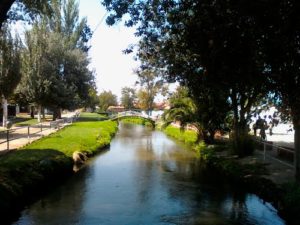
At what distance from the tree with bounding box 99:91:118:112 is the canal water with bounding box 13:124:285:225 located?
113 meters

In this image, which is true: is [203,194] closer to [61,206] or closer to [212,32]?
[61,206]

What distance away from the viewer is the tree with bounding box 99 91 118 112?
138 metres

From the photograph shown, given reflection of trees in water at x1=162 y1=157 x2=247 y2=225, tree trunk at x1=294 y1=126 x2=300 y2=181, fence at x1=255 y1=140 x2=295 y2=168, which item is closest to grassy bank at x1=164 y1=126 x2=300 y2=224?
reflection of trees in water at x1=162 y1=157 x2=247 y2=225

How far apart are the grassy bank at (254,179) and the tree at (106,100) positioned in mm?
106600

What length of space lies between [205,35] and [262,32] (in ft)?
6.04

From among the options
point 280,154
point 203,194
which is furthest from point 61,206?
point 280,154

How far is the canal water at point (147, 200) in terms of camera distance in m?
13.7

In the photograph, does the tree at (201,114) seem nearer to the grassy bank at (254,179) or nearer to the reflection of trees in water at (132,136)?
the grassy bank at (254,179)

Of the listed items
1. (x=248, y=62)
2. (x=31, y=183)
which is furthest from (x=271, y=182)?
(x=31, y=183)

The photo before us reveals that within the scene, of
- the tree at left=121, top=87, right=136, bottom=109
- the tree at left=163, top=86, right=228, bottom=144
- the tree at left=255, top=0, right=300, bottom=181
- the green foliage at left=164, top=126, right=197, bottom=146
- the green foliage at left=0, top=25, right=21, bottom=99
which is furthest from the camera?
the tree at left=121, top=87, right=136, bottom=109

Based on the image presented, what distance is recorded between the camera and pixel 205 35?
1422 cm

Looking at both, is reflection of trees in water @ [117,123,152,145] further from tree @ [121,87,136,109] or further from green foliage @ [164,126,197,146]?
tree @ [121,87,136,109]

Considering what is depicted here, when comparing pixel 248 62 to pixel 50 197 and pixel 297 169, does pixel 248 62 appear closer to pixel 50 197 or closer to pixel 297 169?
pixel 297 169

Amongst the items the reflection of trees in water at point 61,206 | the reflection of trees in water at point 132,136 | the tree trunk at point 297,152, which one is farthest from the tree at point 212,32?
the reflection of trees in water at point 132,136
